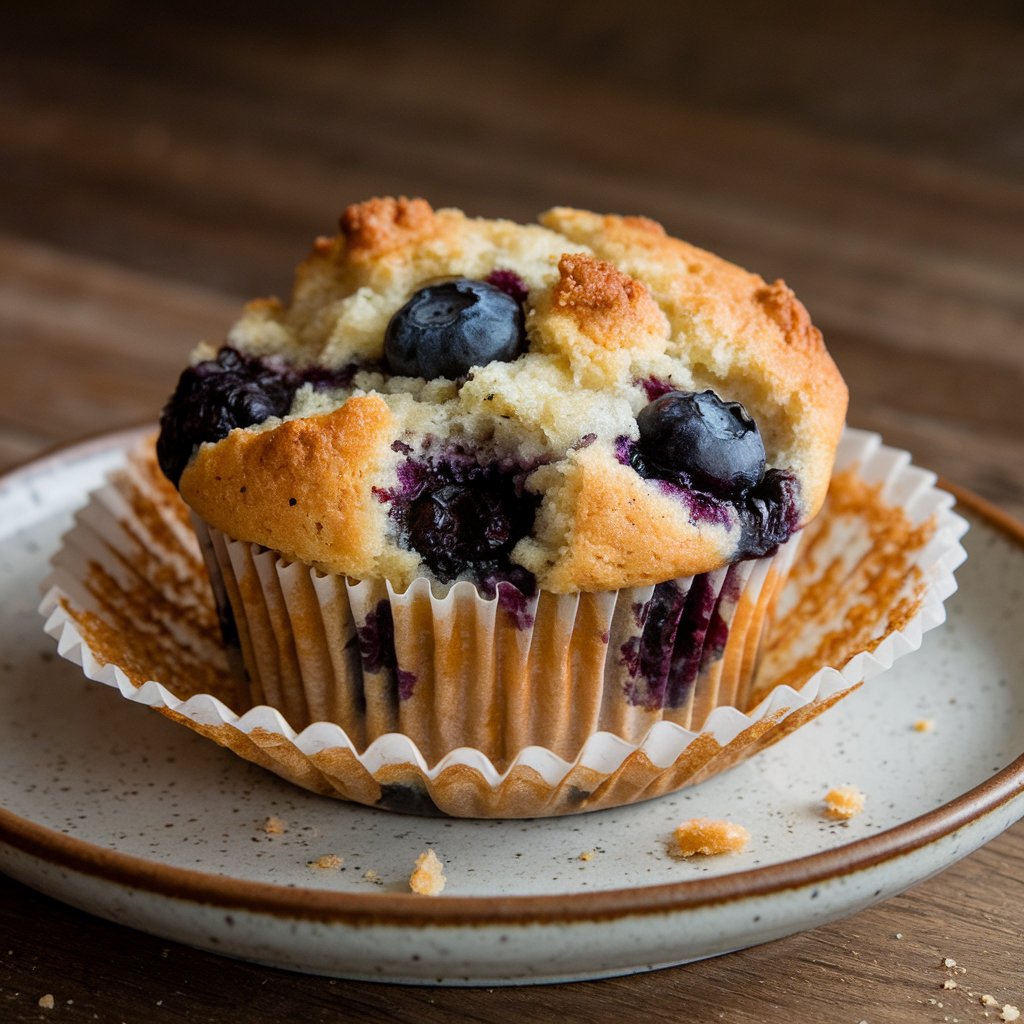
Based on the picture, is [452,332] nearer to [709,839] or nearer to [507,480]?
[507,480]

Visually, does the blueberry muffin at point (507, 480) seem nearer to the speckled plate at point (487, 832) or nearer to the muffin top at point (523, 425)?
the muffin top at point (523, 425)

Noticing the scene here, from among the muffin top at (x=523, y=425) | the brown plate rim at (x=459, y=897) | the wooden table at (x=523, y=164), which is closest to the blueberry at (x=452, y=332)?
the muffin top at (x=523, y=425)

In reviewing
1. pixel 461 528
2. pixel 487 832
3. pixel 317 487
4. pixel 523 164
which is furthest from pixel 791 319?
pixel 523 164

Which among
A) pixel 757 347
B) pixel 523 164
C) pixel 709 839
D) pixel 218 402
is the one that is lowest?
pixel 523 164

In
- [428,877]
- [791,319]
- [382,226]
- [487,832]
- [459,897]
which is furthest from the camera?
[382,226]

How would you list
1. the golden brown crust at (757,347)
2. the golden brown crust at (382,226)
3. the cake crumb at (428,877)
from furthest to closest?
the golden brown crust at (382,226), the golden brown crust at (757,347), the cake crumb at (428,877)

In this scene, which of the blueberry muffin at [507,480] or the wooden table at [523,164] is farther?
the wooden table at [523,164]
